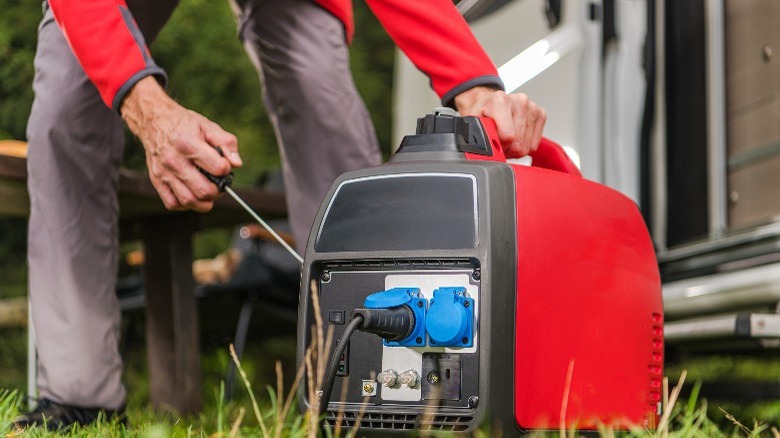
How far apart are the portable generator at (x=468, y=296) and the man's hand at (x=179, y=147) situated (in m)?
0.18

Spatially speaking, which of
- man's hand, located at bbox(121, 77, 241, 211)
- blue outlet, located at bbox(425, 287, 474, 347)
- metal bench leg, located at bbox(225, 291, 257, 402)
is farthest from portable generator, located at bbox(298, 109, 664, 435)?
metal bench leg, located at bbox(225, 291, 257, 402)

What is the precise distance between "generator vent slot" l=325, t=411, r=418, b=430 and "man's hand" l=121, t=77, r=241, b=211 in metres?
0.36

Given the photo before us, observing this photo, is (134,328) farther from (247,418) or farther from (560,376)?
(560,376)

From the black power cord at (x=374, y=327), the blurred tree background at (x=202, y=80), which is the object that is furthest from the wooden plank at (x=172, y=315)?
the blurred tree background at (x=202, y=80)

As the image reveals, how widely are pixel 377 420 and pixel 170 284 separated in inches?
55.9

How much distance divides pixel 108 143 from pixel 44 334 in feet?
1.16

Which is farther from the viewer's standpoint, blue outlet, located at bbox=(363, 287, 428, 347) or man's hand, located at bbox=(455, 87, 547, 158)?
man's hand, located at bbox=(455, 87, 547, 158)

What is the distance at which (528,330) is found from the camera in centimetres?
121

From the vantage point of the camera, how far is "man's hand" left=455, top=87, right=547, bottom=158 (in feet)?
4.64

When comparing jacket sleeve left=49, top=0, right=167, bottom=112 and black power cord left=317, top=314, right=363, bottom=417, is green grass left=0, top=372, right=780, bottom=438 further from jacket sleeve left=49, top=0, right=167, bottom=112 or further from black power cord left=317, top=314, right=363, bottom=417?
jacket sleeve left=49, top=0, right=167, bottom=112

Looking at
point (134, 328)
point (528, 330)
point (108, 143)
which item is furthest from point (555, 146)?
Result: point (134, 328)

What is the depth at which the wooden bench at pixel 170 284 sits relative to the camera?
8.02ft

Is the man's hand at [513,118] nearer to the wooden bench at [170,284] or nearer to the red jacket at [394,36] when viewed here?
the red jacket at [394,36]

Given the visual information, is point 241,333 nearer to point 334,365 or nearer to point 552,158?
point 552,158
